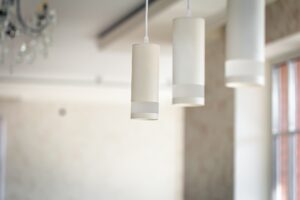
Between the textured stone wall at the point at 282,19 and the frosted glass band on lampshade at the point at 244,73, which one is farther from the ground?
the textured stone wall at the point at 282,19

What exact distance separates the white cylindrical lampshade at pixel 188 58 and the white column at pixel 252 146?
13.2ft

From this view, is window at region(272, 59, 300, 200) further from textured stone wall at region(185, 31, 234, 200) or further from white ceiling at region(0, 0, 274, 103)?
white ceiling at region(0, 0, 274, 103)

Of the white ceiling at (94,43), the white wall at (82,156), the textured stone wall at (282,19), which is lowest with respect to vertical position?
the white wall at (82,156)

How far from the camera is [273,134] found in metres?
5.86

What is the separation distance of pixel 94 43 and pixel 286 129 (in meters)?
3.39

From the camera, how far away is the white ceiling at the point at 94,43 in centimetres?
581

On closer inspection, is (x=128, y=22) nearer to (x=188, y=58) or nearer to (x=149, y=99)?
(x=149, y=99)

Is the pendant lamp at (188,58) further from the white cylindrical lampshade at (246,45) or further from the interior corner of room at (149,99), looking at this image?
the white cylindrical lampshade at (246,45)

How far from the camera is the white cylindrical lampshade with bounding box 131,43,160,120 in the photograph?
2.11 m

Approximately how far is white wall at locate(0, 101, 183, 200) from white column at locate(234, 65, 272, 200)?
6031 millimetres

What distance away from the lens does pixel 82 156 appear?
38.2 feet

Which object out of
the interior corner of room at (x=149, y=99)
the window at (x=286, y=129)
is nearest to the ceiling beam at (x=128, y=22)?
the interior corner of room at (x=149, y=99)

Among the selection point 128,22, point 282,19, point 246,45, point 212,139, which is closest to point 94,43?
point 128,22

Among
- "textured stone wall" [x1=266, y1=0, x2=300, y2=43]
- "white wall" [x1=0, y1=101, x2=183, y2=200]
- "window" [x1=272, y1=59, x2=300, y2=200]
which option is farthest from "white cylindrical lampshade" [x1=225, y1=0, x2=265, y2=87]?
"white wall" [x1=0, y1=101, x2=183, y2=200]
